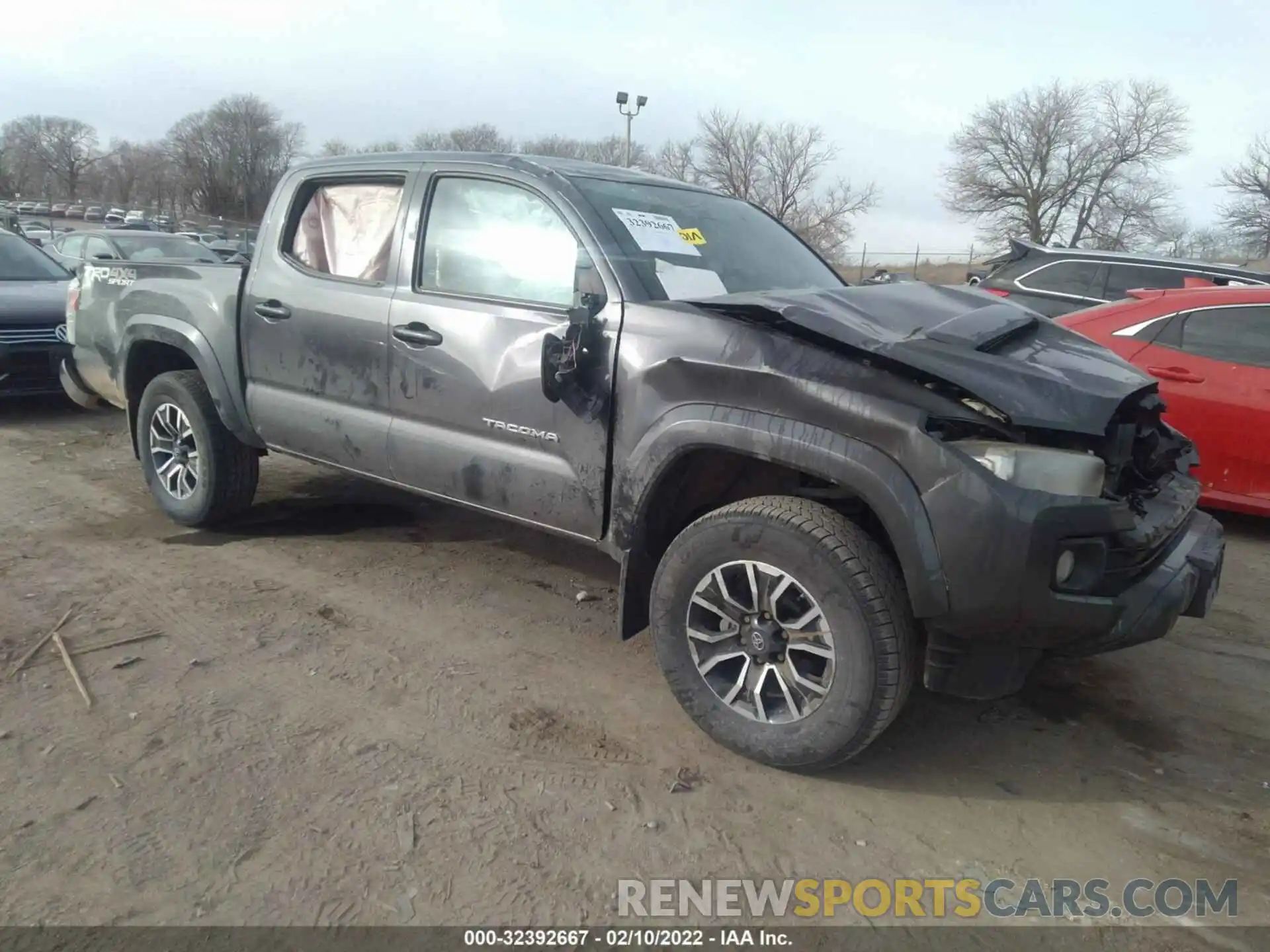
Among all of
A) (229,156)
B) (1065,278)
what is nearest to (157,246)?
(1065,278)

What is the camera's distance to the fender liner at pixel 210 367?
468 cm

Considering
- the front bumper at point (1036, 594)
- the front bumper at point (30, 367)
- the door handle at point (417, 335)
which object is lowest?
the front bumper at point (30, 367)

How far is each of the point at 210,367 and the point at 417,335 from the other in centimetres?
149

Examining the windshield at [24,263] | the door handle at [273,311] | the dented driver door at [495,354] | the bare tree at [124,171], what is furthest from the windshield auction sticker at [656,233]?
the bare tree at [124,171]

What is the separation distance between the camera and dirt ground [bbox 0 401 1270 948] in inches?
97.7

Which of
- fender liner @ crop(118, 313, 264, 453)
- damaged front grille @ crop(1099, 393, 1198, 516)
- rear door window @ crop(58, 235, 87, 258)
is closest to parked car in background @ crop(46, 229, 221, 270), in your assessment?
rear door window @ crop(58, 235, 87, 258)

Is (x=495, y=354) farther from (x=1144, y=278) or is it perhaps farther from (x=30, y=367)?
→ (x=1144, y=278)

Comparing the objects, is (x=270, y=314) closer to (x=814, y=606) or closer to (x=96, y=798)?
(x=96, y=798)

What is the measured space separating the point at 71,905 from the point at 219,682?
1165mm

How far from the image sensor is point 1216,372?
5520mm

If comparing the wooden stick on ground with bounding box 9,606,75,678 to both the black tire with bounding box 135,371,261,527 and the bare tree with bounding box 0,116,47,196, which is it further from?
the bare tree with bounding box 0,116,47,196

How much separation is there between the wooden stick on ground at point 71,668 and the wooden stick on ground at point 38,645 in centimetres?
3

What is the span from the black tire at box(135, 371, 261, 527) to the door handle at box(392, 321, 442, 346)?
4.92 ft

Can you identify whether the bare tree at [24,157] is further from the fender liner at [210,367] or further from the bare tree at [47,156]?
the fender liner at [210,367]
